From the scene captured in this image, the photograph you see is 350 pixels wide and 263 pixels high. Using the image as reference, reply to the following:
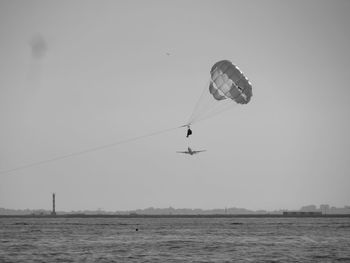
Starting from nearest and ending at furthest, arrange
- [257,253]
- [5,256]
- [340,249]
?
[5,256] < [257,253] < [340,249]

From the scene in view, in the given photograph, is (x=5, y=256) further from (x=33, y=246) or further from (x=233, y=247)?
(x=233, y=247)

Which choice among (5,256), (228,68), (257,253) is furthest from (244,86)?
(5,256)

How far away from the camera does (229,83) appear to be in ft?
227

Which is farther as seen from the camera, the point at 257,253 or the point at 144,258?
the point at 257,253

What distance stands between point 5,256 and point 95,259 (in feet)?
33.9

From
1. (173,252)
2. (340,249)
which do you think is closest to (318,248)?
(340,249)

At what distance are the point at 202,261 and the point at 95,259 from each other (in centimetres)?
1068

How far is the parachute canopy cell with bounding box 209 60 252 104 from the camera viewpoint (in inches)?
2699

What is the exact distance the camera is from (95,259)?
6181 cm

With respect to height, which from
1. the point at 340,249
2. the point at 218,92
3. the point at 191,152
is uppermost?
the point at 218,92

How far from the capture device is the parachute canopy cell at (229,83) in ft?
225

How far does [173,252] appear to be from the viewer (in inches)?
2739

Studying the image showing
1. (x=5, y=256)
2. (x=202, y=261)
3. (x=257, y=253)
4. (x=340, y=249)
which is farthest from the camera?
(x=340, y=249)

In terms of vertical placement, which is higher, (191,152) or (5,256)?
(191,152)
